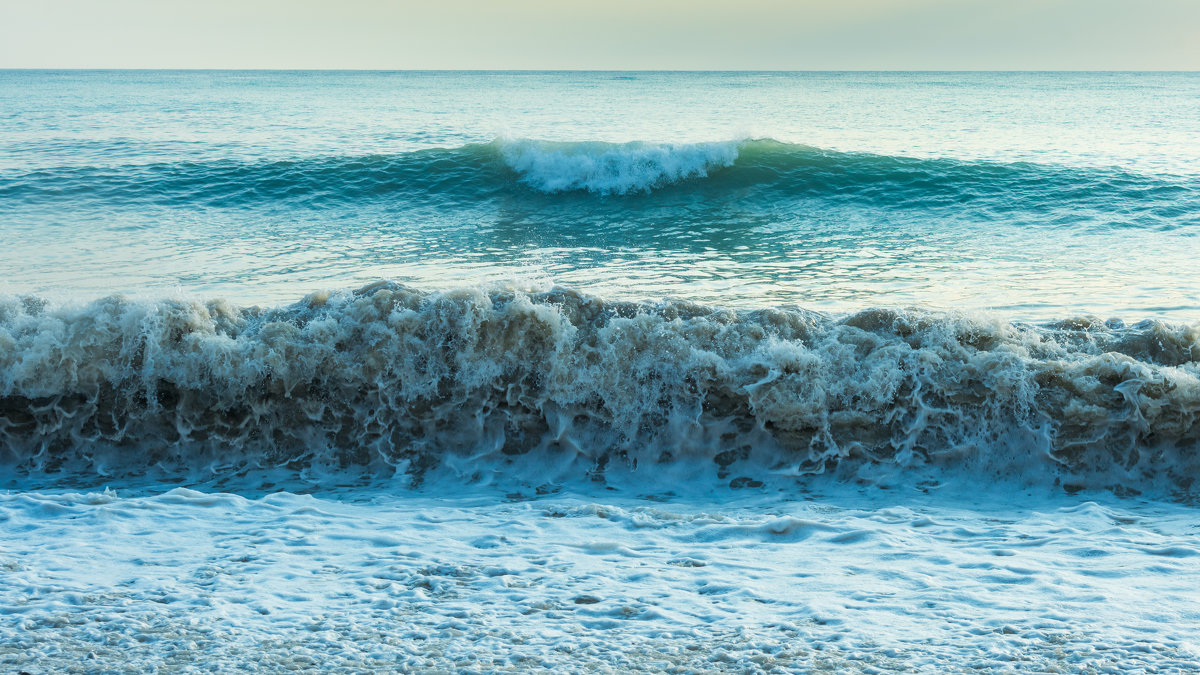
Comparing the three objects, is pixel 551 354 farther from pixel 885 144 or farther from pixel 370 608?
pixel 885 144

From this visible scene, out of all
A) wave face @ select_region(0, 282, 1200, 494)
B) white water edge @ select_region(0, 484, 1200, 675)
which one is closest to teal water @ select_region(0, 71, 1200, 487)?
wave face @ select_region(0, 282, 1200, 494)

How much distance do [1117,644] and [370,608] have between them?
2.72 meters

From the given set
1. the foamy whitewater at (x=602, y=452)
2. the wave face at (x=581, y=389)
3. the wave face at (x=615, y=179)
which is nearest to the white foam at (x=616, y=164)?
the wave face at (x=615, y=179)

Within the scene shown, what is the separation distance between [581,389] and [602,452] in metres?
0.49

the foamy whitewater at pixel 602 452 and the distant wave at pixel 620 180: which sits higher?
the distant wave at pixel 620 180

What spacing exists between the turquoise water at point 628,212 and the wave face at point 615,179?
6 centimetres

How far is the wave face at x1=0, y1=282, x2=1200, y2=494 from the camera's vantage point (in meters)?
5.48

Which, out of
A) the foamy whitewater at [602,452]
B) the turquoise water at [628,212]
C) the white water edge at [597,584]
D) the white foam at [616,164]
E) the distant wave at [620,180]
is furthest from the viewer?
the white foam at [616,164]

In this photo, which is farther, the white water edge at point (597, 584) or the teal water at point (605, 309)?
the teal water at point (605, 309)

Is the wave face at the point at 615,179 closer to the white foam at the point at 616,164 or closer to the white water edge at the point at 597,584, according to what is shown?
the white foam at the point at 616,164

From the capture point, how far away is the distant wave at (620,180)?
14.8 metres

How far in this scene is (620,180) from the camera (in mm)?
16312

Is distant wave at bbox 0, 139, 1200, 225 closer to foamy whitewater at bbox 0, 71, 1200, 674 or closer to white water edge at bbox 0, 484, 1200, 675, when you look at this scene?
foamy whitewater at bbox 0, 71, 1200, 674

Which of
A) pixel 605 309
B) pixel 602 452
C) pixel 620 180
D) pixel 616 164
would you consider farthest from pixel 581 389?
pixel 616 164
